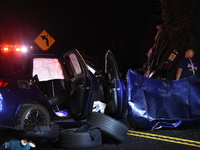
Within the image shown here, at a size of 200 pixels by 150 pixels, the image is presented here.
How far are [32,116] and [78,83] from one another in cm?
139

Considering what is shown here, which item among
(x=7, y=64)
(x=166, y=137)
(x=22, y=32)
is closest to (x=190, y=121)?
(x=166, y=137)

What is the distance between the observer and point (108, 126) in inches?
264

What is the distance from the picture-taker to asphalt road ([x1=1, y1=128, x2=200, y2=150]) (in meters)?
6.59

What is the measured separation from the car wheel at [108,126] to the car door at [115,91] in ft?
2.85

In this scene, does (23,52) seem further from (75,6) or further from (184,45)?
(75,6)

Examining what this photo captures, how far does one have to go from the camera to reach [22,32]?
37062 millimetres

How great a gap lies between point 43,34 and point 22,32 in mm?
22285

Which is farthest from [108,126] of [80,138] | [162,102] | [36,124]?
[162,102]

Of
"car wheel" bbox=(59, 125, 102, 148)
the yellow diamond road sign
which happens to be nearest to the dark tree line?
the yellow diamond road sign

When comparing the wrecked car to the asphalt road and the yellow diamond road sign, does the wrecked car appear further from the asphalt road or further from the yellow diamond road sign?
the yellow diamond road sign

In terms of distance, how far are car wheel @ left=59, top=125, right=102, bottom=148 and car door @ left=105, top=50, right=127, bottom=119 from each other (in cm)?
115

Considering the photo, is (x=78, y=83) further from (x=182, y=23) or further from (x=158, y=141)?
(x=182, y=23)

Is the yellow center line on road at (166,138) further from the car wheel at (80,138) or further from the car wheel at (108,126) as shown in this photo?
the car wheel at (80,138)

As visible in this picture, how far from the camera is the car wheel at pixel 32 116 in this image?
6.41m
